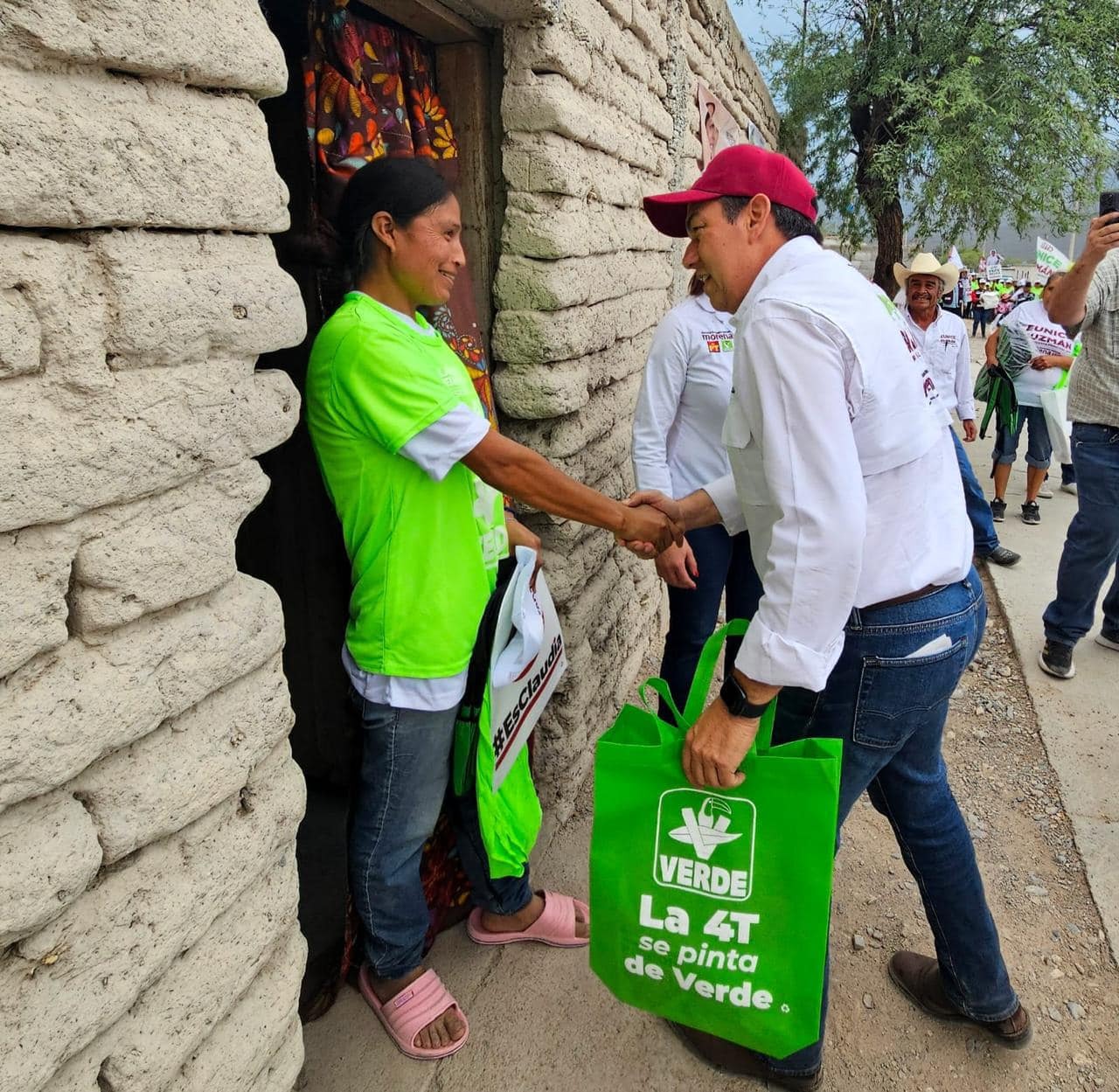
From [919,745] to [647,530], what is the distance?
0.84 m

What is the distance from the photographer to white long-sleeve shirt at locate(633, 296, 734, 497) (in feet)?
9.50

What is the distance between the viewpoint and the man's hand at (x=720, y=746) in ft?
5.25

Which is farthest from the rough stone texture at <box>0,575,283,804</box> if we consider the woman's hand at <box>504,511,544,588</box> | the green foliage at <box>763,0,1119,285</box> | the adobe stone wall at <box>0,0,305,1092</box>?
the green foliage at <box>763,0,1119,285</box>

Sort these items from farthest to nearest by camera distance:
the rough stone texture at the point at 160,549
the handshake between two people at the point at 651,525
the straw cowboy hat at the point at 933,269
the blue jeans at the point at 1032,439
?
the blue jeans at the point at 1032,439, the straw cowboy hat at the point at 933,269, the handshake between two people at the point at 651,525, the rough stone texture at the point at 160,549

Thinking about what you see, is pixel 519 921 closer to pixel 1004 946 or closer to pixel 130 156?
pixel 1004 946

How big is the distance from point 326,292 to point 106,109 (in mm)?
1132

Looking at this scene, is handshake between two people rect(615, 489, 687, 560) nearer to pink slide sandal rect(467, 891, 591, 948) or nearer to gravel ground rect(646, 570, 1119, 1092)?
pink slide sandal rect(467, 891, 591, 948)

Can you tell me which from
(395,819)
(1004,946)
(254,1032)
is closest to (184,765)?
(254,1032)

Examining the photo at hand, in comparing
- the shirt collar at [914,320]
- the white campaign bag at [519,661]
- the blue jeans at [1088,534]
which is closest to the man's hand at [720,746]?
the white campaign bag at [519,661]

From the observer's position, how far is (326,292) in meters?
2.22

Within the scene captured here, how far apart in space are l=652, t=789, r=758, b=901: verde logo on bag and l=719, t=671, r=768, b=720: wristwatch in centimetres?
18

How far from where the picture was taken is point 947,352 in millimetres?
5602

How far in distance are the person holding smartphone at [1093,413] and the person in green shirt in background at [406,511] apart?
2.59 meters

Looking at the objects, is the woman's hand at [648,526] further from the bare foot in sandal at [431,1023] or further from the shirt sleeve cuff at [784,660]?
the bare foot in sandal at [431,1023]
